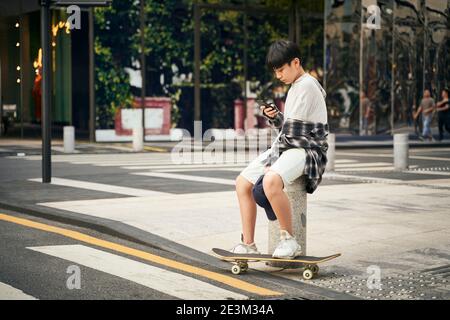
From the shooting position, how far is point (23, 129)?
28.5 metres

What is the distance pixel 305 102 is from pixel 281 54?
0.42 m

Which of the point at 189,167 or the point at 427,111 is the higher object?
the point at 427,111

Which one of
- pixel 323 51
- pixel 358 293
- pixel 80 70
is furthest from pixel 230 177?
pixel 323 51

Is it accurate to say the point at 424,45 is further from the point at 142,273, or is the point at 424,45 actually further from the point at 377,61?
the point at 142,273

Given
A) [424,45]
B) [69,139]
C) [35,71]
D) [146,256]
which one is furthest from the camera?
[424,45]

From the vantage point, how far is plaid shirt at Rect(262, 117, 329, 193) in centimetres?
704

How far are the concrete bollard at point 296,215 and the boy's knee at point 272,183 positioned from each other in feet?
0.83

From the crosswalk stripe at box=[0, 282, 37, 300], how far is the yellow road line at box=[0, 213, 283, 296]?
1.42 metres

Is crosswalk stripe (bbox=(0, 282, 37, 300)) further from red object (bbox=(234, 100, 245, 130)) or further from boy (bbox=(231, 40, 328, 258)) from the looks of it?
red object (bbox=(234, 100, 245, 130))

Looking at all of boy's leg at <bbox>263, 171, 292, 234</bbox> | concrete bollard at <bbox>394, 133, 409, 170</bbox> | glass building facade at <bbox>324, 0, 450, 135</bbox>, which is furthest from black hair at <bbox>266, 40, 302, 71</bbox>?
glass building facade at <bbox>324, 0, 450, 135</bbox>

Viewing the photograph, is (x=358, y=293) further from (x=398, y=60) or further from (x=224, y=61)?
(x=398, y=60)

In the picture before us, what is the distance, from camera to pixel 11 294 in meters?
6.41

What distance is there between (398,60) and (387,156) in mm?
10400

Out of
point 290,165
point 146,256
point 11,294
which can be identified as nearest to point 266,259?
point 290,165
